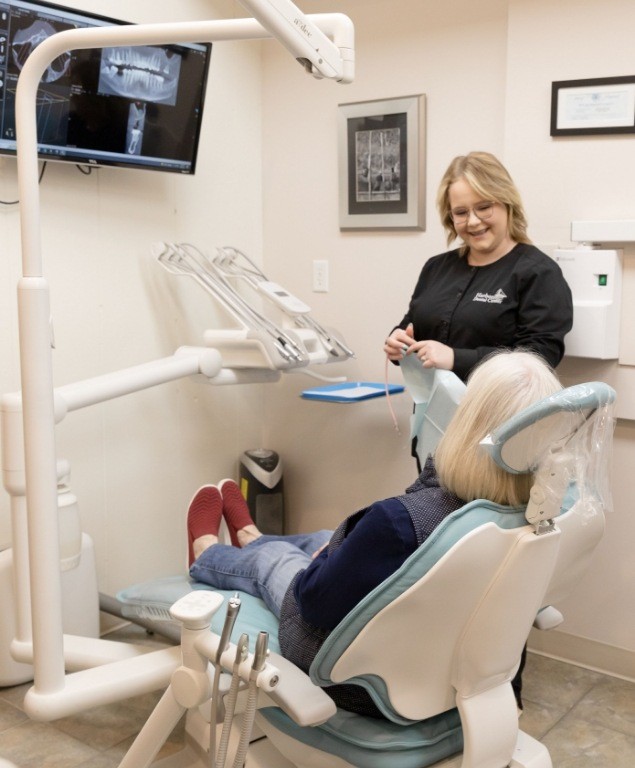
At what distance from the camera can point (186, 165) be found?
299 cm

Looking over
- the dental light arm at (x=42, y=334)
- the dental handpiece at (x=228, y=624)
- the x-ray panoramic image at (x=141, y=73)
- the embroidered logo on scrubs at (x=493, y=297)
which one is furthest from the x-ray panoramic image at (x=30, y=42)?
the dental handpiece at (x=228, y=624)

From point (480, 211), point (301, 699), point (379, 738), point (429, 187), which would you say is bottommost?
point (379, 738)

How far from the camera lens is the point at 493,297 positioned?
8.26 feet

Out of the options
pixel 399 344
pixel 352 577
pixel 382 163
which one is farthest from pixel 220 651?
pixel 382 163

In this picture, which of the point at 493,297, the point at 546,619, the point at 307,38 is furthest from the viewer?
the point at 493,297

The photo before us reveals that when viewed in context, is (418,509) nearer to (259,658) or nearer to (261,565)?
(259,658)

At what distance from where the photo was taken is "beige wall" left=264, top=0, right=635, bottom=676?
8.62 ft

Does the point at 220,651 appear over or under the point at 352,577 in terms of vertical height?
under

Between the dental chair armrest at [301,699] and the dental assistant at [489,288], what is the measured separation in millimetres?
1082

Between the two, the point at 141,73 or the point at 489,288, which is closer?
the point at 489,288

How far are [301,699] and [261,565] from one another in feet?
2.01

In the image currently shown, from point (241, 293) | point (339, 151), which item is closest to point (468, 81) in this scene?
point (339, 151)

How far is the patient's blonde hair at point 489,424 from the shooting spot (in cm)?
160

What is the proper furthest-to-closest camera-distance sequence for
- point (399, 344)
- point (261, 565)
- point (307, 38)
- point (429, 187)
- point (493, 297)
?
point (429, 187) < point (399, 344) < point (493, 297) < point (261, 565) < point (307, 38)
